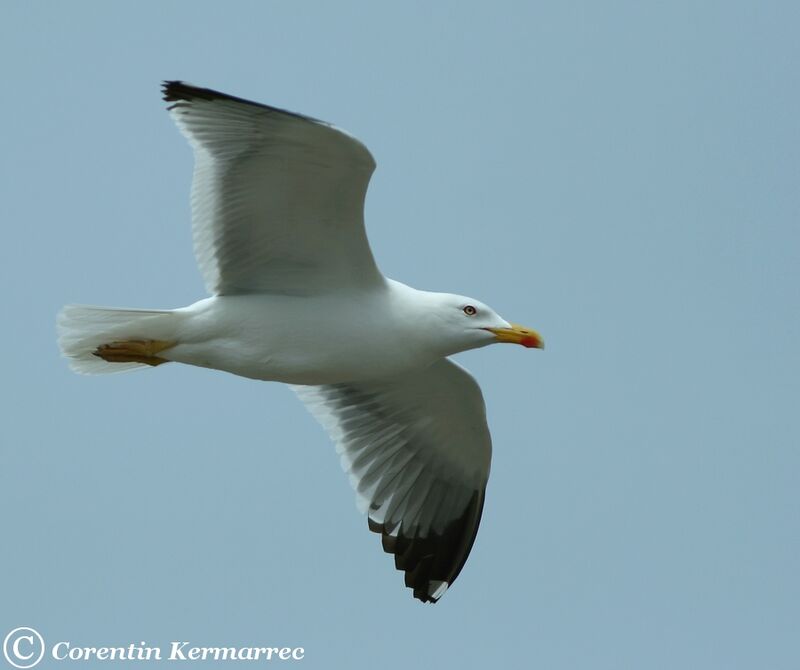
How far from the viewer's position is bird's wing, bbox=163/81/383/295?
9383mm

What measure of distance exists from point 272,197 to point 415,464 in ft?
9.36

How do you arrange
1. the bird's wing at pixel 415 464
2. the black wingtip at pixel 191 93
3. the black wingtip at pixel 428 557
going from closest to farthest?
1. the black wingtip at pixel 191 93
2. the bird's wing at pixel 415 464
3. the black wingtip at pixel 428 557

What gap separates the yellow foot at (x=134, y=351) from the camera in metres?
10.1

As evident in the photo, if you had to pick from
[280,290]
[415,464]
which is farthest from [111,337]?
[415,464]

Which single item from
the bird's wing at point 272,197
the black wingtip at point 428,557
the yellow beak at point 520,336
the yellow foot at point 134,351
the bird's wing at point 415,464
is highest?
the bird's wing at point 272,197

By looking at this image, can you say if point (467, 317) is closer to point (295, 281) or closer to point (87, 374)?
point (295, 281)

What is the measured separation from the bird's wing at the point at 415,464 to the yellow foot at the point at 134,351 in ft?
5.97

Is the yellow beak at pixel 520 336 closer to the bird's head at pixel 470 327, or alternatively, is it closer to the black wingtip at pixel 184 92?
the bird's head at pixel 470 327

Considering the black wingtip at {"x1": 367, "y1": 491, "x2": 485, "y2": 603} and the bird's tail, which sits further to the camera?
the black wingtip at {"x1": 367, "y1": 491, "x2": 485, "y2": 603}

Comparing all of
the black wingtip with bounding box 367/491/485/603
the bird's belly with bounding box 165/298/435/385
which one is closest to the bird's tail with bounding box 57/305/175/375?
the bird's belly with bounding box 165/298/435/385

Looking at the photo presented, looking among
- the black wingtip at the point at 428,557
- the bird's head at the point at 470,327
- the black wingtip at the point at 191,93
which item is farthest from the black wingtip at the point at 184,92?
the black wingtip at the point at 428,557

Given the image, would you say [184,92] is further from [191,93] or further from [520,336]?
[520,336]

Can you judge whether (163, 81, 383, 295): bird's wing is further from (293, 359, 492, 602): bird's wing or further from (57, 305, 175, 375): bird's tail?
(293, 359, 492, 602): bird's wing

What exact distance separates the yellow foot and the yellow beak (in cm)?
210
